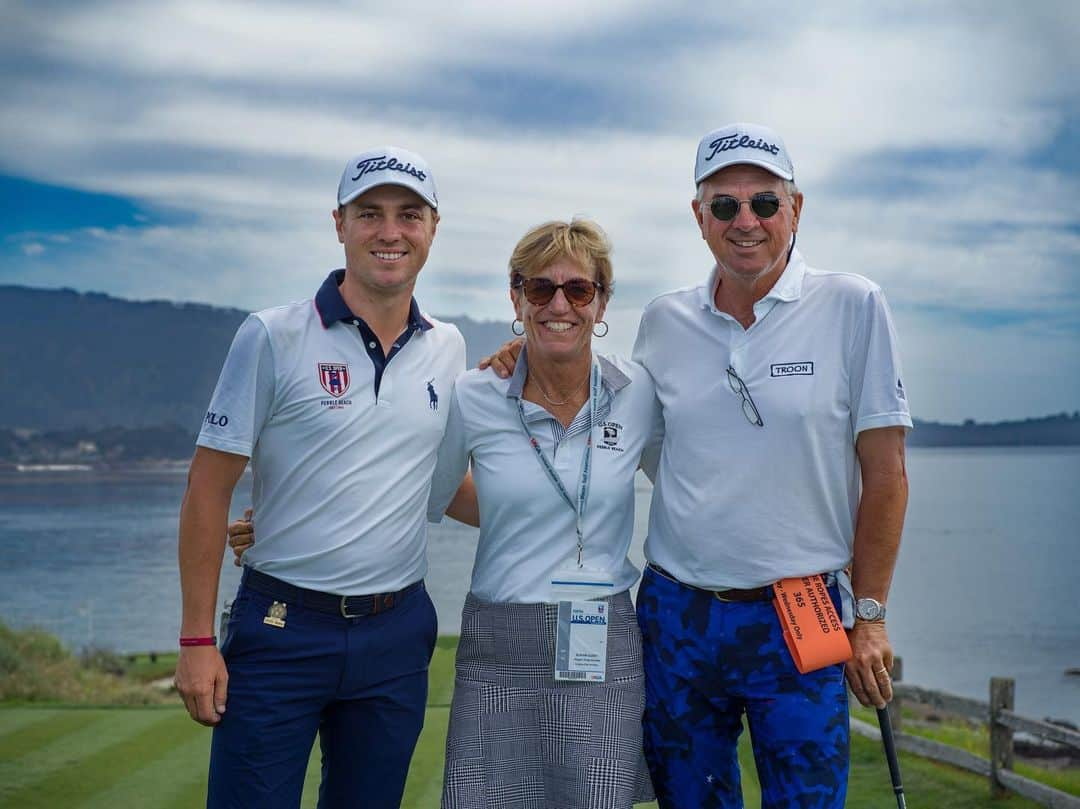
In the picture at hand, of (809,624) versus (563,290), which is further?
(563,290)

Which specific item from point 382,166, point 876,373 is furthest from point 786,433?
point 382,166

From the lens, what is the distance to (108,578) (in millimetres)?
167000

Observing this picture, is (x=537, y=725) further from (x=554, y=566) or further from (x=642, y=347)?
(x=642, y=347)

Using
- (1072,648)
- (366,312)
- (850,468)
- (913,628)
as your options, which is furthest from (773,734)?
(913,628)

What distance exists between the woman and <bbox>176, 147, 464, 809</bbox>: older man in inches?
10.0

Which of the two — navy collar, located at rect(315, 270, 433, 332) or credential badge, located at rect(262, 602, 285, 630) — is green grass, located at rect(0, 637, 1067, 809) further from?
navy collar, located at rect(315, 270, 433, 332)

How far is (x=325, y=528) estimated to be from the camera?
3.80 metres

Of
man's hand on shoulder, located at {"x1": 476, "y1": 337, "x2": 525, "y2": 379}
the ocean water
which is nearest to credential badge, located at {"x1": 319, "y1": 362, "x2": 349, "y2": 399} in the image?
man's hand on shoulder, located at {"x1": 476, "y1": 337, "x2": 525, "y2": 379}

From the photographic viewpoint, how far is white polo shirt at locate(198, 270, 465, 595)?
377 centimetres

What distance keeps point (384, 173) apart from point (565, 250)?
653 millimetres

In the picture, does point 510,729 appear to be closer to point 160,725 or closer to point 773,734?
point 773,734

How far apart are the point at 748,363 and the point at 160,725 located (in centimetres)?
1044

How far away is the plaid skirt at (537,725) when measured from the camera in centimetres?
367

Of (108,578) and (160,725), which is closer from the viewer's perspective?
(160,725)
